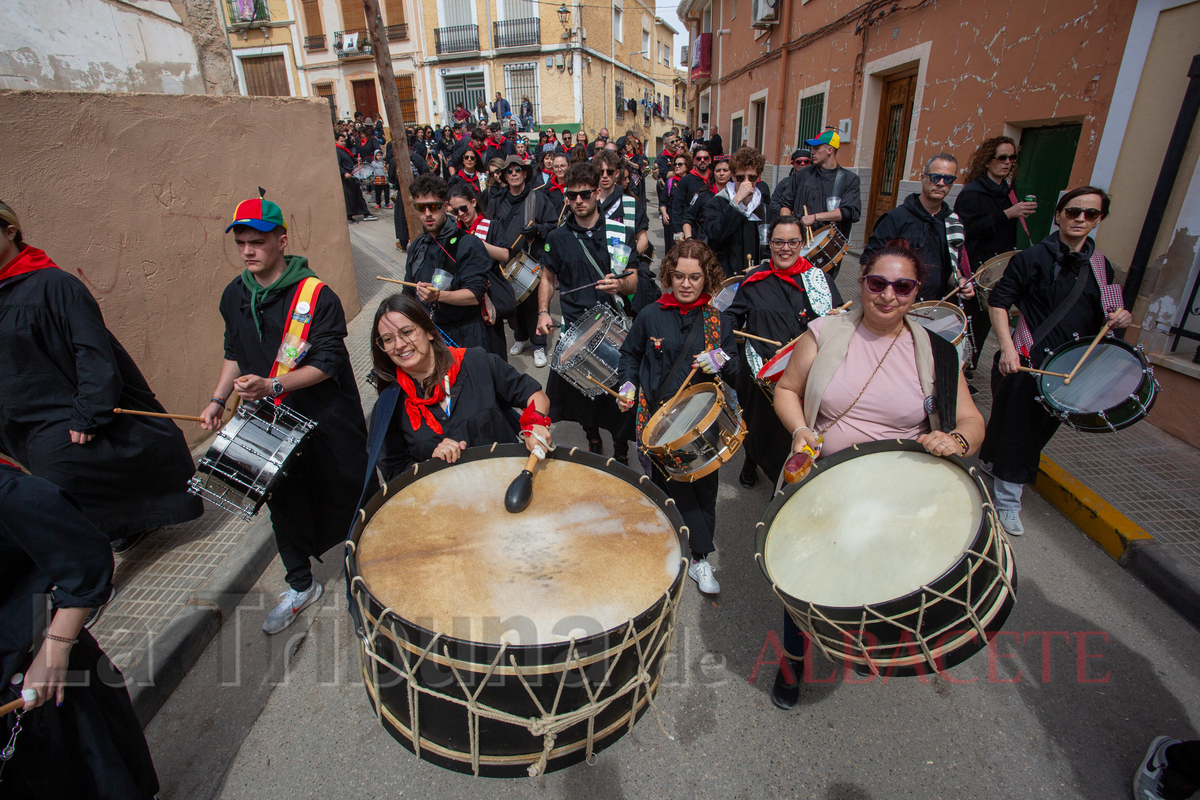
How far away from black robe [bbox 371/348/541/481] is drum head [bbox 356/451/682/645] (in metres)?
0.46

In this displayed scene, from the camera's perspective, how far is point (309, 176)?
22.4 feet

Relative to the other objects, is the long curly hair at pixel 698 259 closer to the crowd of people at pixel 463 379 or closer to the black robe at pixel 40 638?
the crowd of people at pixel 463 379

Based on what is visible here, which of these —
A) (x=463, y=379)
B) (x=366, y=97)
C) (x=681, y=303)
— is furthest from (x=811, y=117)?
(x=366, y=97)

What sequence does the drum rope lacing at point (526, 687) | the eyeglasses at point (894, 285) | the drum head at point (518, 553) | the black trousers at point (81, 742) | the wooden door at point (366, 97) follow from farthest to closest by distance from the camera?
the wooden door at point (366, 97) → the eyeglasses at point (894, 285) → the black trousers at point (81, 742) → the drum head at point (518, 553) → the drum rope lacing at point (526, 687)

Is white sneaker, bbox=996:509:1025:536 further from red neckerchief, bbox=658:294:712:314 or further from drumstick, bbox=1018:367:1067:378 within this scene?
red neckerchief, bbox=658:294:712:314

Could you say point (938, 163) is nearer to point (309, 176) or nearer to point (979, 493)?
point (979, 493)

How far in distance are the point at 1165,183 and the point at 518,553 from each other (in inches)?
234

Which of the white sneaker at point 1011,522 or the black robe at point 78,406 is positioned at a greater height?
the black robe at point 78,406

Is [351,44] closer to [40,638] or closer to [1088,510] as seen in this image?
[40,638]

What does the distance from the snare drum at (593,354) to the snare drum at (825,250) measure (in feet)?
6.51

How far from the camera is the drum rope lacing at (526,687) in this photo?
1422 mm

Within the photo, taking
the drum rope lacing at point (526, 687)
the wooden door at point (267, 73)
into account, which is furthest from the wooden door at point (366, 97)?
the drum rope lacing at point (526, 687)

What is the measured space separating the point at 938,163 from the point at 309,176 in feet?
21.2

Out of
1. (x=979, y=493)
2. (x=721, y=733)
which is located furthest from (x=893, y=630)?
(x=721, y=733)
